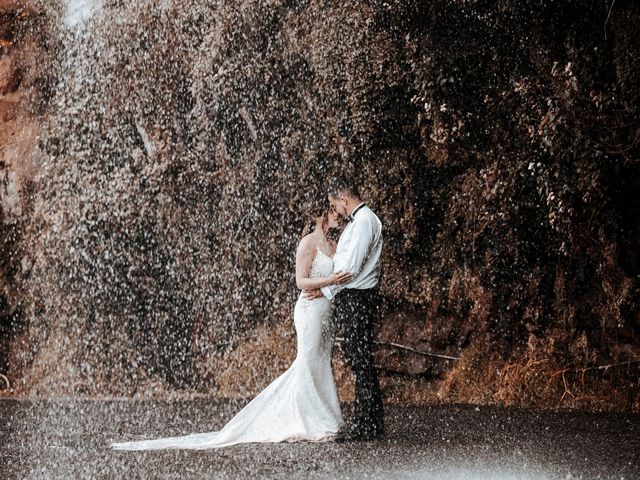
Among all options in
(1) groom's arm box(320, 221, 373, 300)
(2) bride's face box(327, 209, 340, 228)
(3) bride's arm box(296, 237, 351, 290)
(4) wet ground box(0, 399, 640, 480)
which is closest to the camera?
(4) wet ground box(0, 399, 640, 480)

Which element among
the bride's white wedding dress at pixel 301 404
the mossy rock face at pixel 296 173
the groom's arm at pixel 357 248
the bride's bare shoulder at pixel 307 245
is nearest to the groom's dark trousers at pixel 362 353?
the groom's arm at pixel 357 248

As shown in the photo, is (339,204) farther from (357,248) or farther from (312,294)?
(312,294)

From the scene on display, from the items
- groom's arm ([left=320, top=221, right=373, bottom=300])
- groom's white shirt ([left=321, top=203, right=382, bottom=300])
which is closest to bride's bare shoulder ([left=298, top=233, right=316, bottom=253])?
groom's white shirt ([left=321, top=203, right=382, bottom=300])

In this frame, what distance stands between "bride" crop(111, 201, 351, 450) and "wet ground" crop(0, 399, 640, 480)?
246 mm

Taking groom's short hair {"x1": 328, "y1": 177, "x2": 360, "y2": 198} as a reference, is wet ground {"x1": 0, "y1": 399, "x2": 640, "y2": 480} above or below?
below

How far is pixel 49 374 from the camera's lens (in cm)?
1277

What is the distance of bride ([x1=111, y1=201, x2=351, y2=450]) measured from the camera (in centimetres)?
686

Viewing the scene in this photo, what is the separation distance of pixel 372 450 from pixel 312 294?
4.90ft

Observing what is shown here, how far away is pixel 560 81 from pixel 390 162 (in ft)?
8.98

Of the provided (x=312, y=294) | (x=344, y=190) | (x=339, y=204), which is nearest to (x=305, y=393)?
(x=312, y=294)

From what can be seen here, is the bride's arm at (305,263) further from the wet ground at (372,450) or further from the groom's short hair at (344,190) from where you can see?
the wet ground at (372,450)

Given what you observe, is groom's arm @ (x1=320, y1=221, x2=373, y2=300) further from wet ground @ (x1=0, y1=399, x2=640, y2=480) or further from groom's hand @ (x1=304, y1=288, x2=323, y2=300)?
wet ground @ (x1=0, y1=399, x2=640, y2=480)

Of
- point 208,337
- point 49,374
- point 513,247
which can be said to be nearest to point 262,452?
point 513,247

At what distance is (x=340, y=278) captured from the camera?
272 inches
